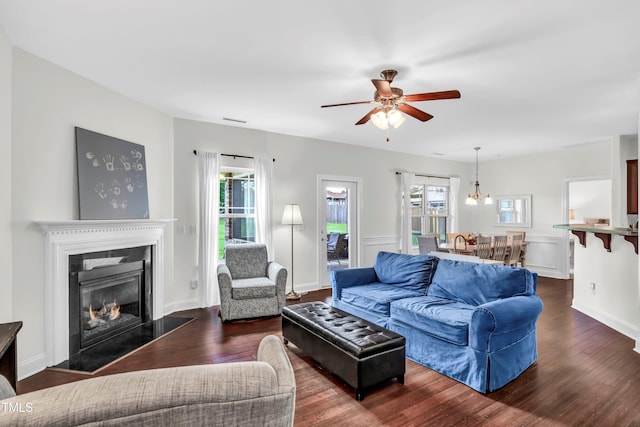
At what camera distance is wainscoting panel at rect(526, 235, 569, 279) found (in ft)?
21.6

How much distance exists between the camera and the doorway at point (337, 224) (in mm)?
5789

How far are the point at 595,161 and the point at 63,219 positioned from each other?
7.98 metres

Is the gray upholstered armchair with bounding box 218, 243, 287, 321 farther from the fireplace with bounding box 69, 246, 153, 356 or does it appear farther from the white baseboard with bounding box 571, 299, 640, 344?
the white baseboard with bounding box 571, 299, 640, 344

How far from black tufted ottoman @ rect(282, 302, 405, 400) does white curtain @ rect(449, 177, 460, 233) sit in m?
5.62

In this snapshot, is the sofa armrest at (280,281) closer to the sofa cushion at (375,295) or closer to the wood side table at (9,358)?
the sofa cushion at (375,295)

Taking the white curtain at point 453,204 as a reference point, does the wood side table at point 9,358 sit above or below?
below

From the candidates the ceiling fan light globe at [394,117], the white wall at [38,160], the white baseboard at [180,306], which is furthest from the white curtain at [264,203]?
the ceiling fan light globe at [394,117]

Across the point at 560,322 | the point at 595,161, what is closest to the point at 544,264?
the point at 595,161

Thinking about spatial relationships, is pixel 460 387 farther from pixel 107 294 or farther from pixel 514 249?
pixel 514 249

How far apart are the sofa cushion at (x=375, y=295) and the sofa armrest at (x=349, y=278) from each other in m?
0.07

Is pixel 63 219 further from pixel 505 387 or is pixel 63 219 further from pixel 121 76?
pixel 505 387

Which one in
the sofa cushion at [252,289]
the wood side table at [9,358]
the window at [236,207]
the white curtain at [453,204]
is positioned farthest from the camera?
the white curtain at [453,204]

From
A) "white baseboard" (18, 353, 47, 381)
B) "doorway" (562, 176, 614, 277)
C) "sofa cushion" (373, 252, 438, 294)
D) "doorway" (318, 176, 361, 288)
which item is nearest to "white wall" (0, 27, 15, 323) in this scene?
"white baseboard" (18, 353, 47, 381)

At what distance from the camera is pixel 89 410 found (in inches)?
26.4
